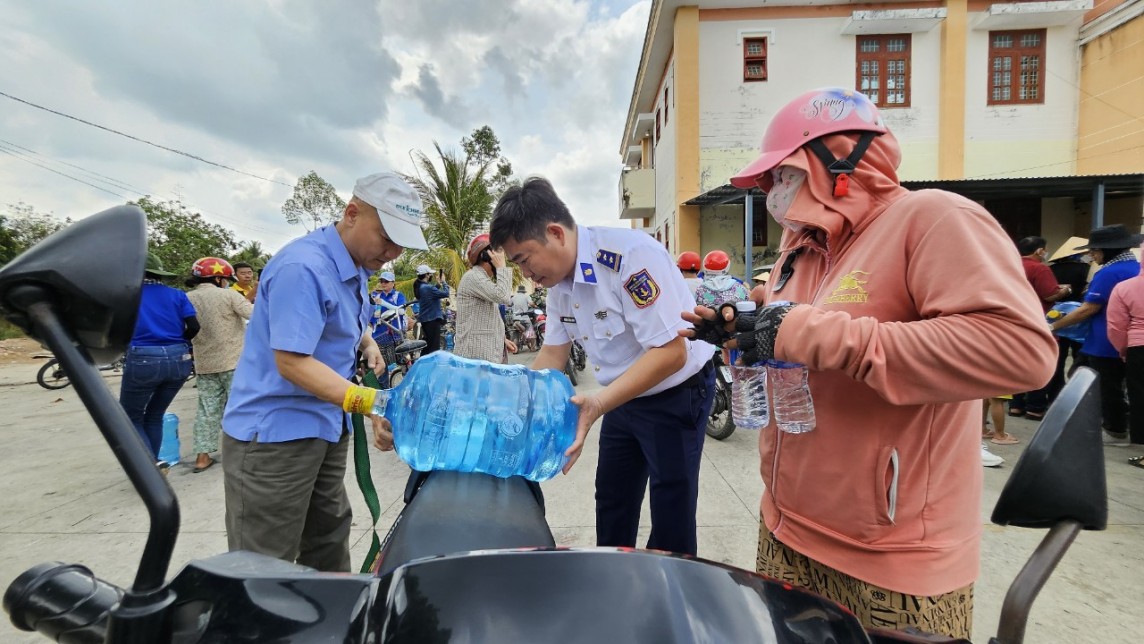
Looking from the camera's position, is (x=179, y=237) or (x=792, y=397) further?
(x=179, y=237)

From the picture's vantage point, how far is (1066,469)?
754 millimetres

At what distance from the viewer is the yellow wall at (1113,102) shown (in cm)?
1148

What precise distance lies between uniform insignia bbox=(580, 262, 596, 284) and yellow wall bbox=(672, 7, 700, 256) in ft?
36.9

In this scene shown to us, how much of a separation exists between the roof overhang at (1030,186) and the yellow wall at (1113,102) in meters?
1.13

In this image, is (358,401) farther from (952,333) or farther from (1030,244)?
(1030,244)

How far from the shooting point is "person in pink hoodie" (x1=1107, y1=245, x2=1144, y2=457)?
4.14 m

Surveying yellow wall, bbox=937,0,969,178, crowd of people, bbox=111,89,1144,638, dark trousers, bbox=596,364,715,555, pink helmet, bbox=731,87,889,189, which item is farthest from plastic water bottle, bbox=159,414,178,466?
yellow wall, bbox=937,0,969,178

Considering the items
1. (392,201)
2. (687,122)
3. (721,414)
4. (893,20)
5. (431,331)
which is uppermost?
(893,20)

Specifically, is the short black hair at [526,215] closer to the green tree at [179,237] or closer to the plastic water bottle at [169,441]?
the plastic water bottle at [169,441]

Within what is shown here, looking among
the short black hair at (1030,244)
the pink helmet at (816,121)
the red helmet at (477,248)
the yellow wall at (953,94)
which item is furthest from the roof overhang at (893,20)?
the pink helmet at (816,121)

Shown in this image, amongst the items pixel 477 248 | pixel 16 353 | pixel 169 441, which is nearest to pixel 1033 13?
pixel 477 248

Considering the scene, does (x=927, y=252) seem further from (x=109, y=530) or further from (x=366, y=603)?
(x=109, y=530)

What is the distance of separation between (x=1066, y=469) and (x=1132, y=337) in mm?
5169

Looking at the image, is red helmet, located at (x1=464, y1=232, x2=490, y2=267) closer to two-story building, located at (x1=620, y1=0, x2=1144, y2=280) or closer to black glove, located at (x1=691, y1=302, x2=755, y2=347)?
black glove, located at (x1=691, y1=302, x2=755, y2=347)
